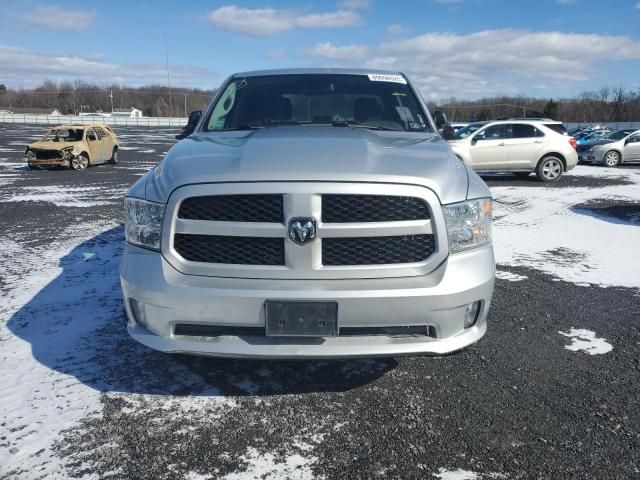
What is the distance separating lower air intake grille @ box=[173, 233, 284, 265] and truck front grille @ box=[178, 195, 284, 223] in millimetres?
101

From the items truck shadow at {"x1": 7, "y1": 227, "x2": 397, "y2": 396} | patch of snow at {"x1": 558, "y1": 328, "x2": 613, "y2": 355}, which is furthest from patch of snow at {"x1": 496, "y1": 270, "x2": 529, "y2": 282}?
truck shadow at {"x1": 7, "y1": 227, "x2": 397, "y2": 396}

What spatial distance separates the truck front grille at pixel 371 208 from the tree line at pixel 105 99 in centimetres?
9019

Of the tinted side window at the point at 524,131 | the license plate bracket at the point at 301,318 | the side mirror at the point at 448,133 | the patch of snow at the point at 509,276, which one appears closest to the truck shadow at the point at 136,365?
→ the license plate bracket at the point at 301,318

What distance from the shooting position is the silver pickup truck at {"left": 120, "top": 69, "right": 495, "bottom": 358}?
8.02ft

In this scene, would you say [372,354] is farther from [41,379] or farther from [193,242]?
[41,379]

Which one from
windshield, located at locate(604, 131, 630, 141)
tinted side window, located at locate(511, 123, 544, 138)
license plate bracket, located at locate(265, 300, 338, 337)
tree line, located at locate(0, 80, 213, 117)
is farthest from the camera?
tree line, located at locate(0, 80, 213, 117)

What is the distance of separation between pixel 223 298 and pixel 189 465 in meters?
0.78

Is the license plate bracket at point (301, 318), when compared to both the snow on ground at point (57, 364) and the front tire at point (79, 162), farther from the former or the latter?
the front tire at point (79, 162)

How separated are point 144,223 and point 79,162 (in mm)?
16915

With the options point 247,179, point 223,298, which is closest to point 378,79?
point 247,179

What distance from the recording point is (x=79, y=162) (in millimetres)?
17594

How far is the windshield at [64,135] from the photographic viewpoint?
703 inches

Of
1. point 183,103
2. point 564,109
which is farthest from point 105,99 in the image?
point 564,109

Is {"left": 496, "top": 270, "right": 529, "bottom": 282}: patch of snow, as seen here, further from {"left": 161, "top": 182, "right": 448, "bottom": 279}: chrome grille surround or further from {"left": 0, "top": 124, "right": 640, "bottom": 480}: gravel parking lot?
{"left": 161, "top": 182, "right": 448, "bottom": 279}: chrome grille surround
